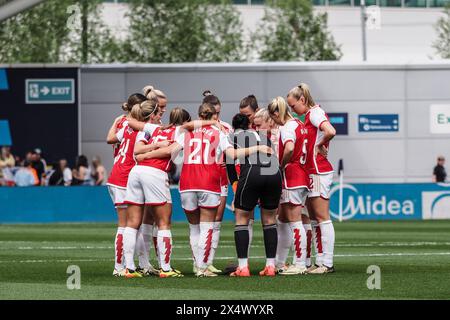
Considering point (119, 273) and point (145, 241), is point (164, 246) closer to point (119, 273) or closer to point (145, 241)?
point (119, 273)

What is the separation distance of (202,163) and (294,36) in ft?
136

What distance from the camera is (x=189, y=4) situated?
55219mm

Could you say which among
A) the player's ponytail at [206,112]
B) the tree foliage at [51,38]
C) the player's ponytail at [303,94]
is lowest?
the player's ponytail at [206,112]

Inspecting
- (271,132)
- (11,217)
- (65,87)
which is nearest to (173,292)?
(271,132)

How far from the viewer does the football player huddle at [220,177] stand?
1603 cm

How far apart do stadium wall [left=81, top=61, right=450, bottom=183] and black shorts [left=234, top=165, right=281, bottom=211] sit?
84.0 ft

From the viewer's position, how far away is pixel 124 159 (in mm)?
16719

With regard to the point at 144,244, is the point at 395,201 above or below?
below

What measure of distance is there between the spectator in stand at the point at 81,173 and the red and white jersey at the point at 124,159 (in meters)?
21.2

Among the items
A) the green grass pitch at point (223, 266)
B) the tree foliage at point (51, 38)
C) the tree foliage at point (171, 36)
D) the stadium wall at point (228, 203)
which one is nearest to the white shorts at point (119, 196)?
the green grass pitch at point (223, 266)

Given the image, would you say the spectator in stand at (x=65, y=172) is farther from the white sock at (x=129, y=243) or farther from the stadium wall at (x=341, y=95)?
the white sock at (x=129, y=243)

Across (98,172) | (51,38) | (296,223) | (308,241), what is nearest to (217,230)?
(296,223)

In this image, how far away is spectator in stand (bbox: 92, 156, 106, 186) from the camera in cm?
3819
